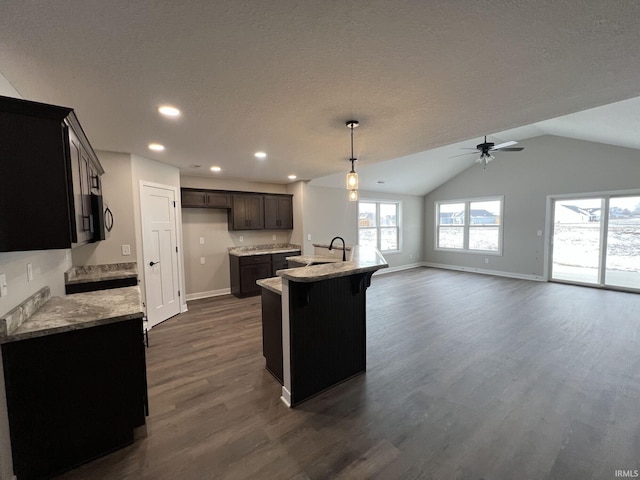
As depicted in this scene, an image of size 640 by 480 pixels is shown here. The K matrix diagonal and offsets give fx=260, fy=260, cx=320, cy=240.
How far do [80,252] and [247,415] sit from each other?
9.52 feet

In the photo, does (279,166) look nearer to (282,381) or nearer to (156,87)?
(156,87)

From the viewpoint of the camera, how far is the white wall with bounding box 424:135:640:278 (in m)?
5.48

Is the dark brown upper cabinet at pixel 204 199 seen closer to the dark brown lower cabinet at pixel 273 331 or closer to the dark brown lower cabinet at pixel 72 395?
the dark brown lower cabinet at pixel 273 331

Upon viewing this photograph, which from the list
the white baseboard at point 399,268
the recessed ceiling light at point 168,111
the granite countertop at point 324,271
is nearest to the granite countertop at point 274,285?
the granite countertop at point 324,271

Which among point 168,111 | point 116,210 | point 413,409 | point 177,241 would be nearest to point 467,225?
point 413,409

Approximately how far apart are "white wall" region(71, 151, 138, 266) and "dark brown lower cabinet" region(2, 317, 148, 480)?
2.13 m

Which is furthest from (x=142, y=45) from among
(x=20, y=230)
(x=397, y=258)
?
(x=397, y=258)

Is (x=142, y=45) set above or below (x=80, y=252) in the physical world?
above

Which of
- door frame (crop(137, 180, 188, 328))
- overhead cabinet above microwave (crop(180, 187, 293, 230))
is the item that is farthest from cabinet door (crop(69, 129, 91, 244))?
overhead cabinet above microwave (crop(180, 187, 293, 230))

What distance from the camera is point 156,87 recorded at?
5.90 ft

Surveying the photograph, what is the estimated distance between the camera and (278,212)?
19.6 ft

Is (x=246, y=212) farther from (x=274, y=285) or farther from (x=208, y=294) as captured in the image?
(x=274, y=285)

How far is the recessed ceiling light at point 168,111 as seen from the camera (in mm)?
2109

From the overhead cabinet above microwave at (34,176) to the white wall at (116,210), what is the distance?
2.05 metres
